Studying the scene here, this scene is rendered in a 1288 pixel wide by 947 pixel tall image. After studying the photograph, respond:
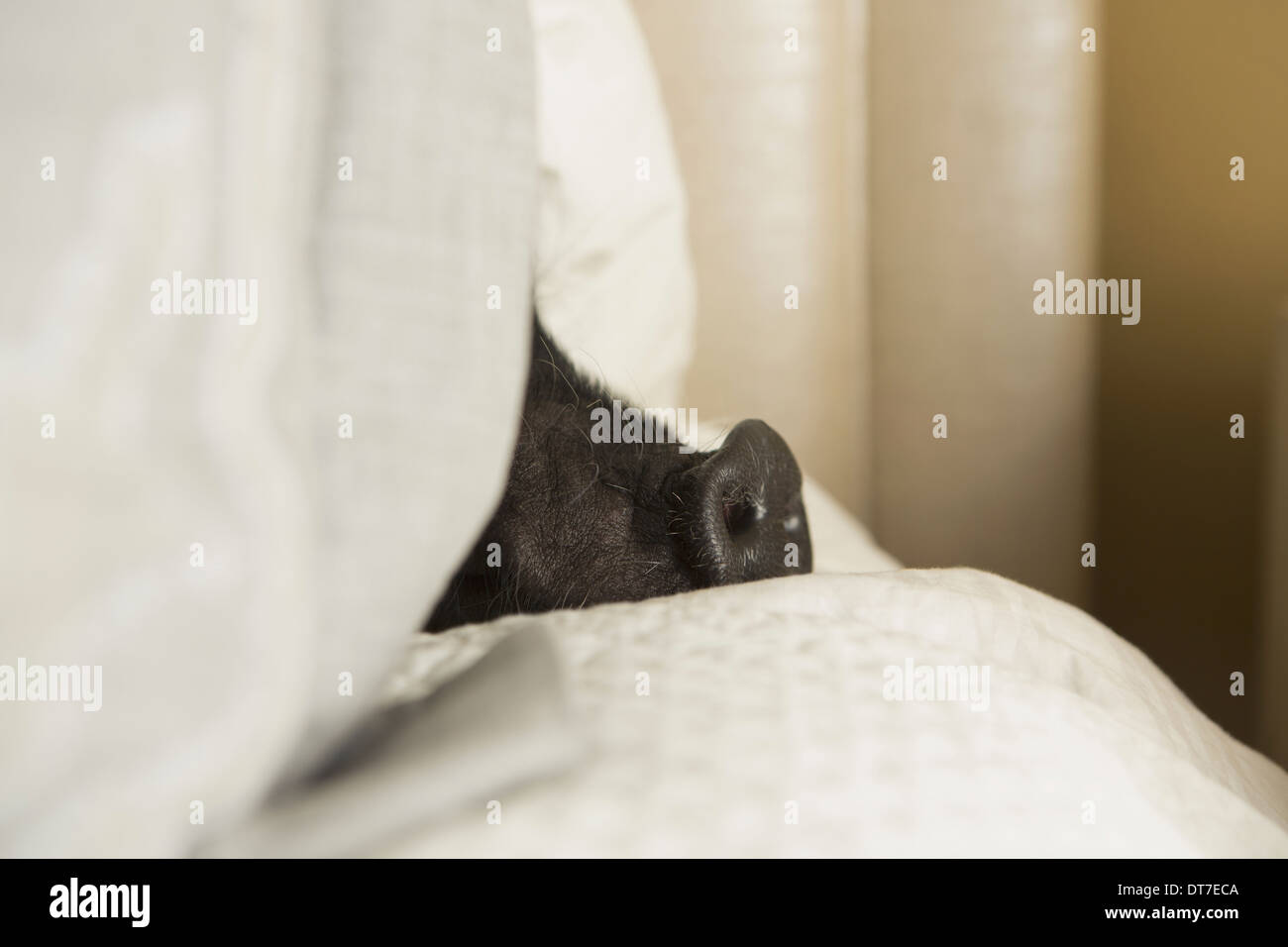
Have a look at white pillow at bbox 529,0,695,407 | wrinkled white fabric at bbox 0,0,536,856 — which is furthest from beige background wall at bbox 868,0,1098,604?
wrinkled white fabric at bbox 0,0,536,856

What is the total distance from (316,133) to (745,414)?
40.7 inches

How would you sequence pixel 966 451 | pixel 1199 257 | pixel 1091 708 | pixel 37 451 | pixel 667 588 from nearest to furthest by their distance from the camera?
pixel 37 451
pixel 1091 708
pixel 667 588
pixel 1199 257
pixel 966 451

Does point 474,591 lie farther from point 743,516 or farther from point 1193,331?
point 1193,331

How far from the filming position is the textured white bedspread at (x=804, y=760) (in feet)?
0.73

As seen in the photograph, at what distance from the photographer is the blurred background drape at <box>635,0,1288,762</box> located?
1153 millimetres

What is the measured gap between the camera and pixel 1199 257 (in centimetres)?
114

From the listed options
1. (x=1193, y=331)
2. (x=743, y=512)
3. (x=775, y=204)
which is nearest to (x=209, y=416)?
(x=743, y=512)

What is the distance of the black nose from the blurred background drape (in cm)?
75

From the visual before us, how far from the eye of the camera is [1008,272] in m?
1.21

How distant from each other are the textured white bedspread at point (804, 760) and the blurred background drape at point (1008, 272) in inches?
37.1

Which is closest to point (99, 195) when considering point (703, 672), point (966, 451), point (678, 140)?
point (703, 672)

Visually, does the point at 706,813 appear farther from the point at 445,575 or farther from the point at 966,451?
the point at 966,451

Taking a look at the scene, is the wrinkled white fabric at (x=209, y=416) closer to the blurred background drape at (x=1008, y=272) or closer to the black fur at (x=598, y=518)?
the black fur at (x=598, y=518)

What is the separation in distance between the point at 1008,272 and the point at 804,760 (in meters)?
1.09
